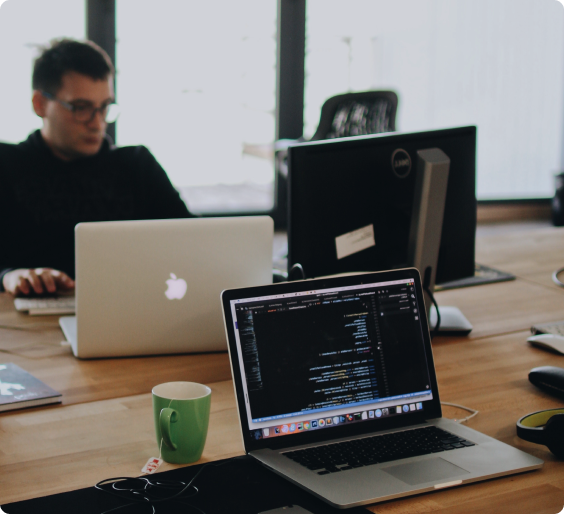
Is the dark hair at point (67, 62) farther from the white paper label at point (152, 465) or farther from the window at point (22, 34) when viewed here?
the window at point (22, 34)

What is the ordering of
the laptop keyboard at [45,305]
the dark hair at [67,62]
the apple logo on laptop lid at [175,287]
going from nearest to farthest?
the apple logo on laptop lid at [175,287] < the laptop keyboard at [45,305] < the dark hair at [67,62]

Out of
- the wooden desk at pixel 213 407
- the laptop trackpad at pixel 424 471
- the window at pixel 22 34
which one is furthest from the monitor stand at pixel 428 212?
the window at pixel 22 34

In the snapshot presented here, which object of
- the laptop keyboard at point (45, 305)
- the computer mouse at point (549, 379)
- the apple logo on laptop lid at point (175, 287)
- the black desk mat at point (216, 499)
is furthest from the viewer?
the laptop keyboard at point (45, 305)

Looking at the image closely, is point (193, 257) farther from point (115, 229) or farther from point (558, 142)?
point (558, 142)

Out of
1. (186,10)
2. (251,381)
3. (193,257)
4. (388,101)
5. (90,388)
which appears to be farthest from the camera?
(186,10)

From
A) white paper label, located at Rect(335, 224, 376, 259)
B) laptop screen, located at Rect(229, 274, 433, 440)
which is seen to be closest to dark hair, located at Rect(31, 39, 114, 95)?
white paper label, located at Rect(335, 224, 376, 259)

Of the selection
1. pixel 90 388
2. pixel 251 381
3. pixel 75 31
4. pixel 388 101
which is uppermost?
pixel 75 31

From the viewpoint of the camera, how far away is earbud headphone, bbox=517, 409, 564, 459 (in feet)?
3.54

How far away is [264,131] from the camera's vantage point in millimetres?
5188

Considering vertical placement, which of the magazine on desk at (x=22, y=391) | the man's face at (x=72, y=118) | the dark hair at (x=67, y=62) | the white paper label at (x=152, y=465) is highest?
the dark hair at (x=67, y=62)

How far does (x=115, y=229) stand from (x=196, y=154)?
149 inches

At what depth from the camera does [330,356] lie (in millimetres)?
1127

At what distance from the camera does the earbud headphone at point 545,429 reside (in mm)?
1079

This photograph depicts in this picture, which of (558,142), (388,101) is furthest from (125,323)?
(558,142)
